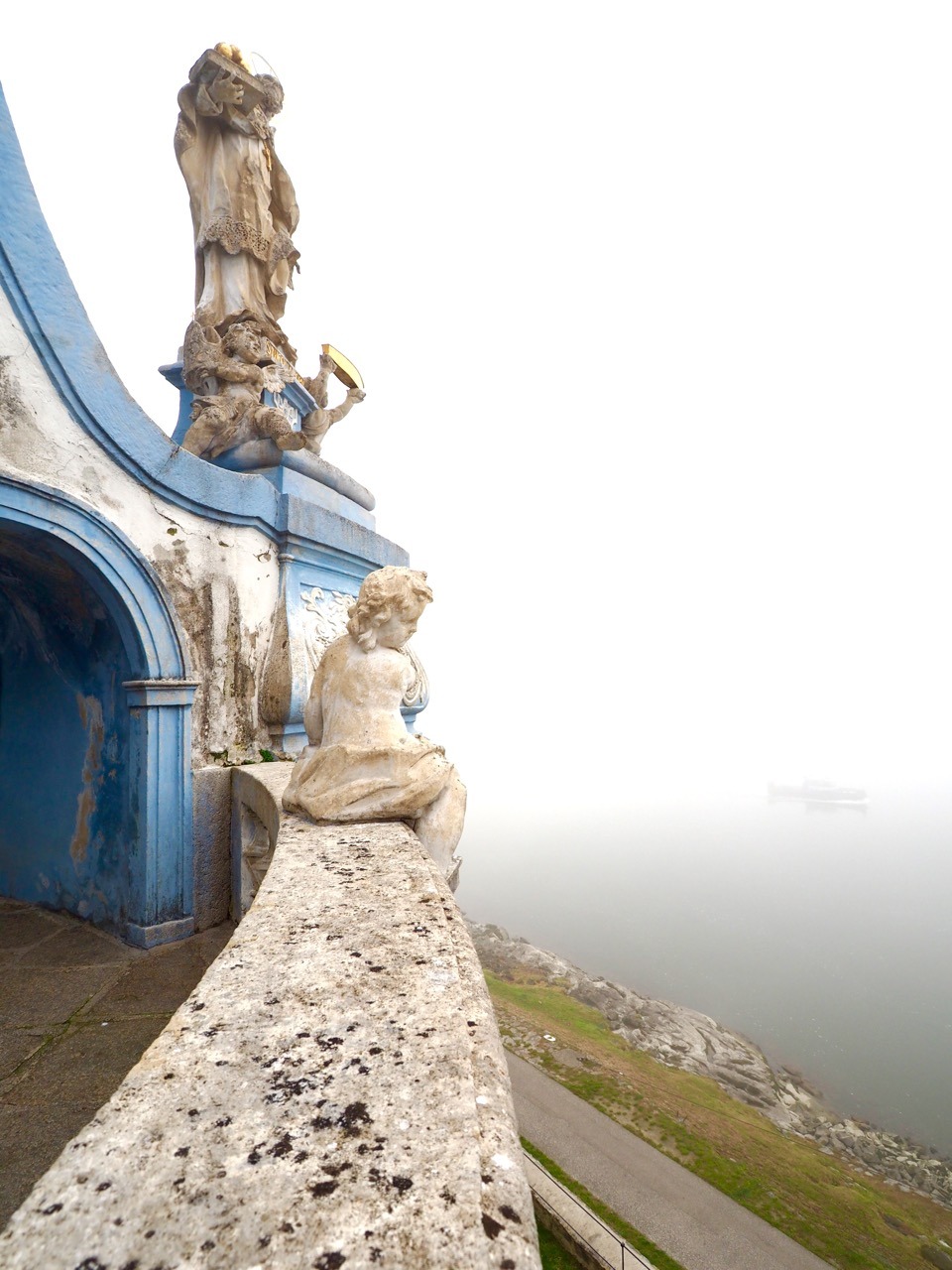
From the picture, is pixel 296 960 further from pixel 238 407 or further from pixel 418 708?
pixel 238 407

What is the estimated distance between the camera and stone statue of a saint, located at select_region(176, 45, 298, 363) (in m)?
4.48

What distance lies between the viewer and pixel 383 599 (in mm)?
2426

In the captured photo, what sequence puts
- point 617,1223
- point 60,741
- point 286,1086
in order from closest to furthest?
1. point 286,1086
2. point 60,741
3. point 617,1223

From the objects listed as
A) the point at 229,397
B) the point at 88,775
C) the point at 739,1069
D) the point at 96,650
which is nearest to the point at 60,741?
the point at 88,775

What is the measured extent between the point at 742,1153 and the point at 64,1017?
1033 centimetres

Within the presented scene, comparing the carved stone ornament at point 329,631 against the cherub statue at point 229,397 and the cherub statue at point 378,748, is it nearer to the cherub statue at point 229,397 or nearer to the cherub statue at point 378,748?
the cherub statue at point 229,397

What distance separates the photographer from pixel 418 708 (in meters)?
4.43

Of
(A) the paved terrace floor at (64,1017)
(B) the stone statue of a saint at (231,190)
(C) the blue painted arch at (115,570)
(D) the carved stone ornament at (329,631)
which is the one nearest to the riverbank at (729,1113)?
(D) the carved stone ornament at (329,631)

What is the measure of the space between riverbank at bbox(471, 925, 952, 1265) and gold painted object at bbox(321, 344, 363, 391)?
34.5ft

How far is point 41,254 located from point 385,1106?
3722 mm

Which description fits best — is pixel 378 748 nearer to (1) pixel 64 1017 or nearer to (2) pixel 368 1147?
(2) pixel 368 1147

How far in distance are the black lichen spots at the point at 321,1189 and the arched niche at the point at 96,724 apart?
2748 millimetres

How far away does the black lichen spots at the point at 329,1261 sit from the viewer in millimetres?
594

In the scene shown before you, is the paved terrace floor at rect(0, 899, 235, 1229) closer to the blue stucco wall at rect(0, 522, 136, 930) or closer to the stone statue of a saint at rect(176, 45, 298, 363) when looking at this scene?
the blue stucco wall at rect(0, 522, 136, 930)
